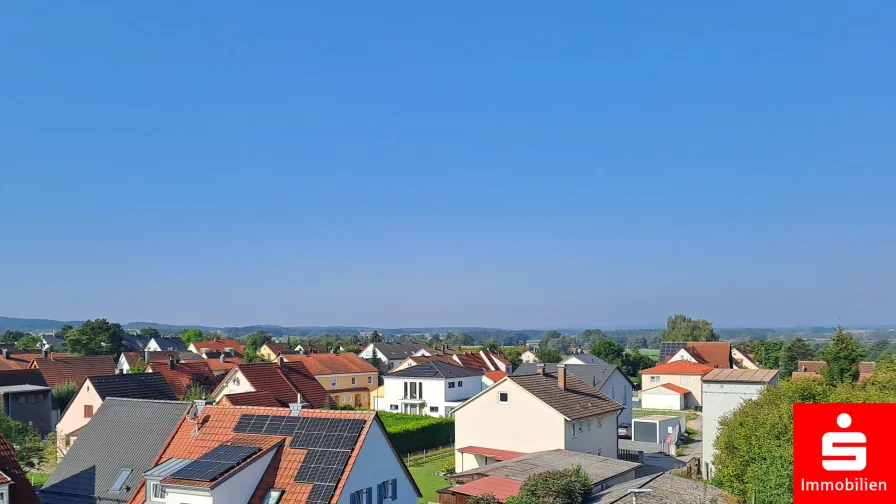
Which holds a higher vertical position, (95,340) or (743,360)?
(95,340)

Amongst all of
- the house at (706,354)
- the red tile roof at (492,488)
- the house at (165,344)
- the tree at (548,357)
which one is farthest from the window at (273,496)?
the house at (165,344)

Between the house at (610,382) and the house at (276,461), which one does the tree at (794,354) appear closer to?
the house at (610,382)

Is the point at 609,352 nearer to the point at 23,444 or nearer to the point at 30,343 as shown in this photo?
the point at 23,444

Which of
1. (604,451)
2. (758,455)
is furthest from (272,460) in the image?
(604,451)

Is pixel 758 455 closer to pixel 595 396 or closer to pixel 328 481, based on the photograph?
pixel 328 481

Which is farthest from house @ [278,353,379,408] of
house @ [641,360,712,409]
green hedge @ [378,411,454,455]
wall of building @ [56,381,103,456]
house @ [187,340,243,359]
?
house @ [187,340,243,359]

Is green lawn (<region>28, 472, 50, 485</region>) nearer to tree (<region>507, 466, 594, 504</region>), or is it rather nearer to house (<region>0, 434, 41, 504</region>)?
house (<region>0, 434, 41, 504</region>)

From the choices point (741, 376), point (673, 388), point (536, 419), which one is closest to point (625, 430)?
point (536, 419)
